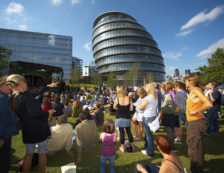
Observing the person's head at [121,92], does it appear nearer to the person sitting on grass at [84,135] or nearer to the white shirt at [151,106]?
the white shirt at [151,106]

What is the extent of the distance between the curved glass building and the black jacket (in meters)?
45.2

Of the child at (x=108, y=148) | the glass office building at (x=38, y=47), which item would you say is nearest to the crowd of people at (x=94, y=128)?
the child at (x=108, y=148)

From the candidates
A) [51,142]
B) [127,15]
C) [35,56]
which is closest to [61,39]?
[35,56]

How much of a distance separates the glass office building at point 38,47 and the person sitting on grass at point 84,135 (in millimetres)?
82240

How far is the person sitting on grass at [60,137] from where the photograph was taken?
3.17 meters

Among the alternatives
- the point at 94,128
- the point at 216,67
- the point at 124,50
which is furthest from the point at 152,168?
the point at 124,50

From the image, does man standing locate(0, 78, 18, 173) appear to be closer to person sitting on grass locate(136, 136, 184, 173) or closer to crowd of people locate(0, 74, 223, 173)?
crowd of people locate(0, 74, 223, 173)

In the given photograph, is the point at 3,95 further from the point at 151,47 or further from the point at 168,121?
the point at 151,47

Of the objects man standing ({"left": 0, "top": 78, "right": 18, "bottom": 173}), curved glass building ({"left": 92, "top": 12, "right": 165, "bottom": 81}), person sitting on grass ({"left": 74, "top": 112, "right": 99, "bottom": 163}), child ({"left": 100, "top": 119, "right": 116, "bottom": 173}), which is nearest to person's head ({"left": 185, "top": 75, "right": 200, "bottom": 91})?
child ({"left": 100, "top": 119, "right": 116, "bottom": 173})

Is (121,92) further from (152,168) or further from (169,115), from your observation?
(152,168)

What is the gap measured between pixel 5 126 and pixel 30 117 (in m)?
0.35

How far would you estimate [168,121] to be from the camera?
11.6ft

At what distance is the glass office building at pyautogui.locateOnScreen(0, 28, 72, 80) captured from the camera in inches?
2744

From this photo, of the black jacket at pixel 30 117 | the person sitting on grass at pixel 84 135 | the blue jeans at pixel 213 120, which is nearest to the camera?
the black jacket at pixel 30 117
